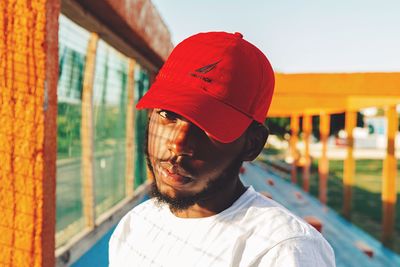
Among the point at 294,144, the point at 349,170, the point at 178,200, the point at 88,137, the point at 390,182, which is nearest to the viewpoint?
the point at 178,200

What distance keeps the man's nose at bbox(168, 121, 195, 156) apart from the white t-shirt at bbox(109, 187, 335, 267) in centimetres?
18

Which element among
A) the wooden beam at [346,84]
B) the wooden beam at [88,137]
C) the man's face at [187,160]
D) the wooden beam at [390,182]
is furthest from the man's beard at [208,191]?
the wooden beam at [390,182]

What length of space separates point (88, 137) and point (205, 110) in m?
2.26

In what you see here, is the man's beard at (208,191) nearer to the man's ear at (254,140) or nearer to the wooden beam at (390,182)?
the man's ear at (254,140)

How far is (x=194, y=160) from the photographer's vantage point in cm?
110

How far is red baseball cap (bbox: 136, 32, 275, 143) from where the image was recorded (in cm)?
111

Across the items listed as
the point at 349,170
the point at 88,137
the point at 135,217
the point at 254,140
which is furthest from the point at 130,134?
the point at 349,170

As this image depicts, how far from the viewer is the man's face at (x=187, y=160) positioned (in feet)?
3.60

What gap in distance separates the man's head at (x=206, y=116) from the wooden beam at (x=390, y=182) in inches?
290

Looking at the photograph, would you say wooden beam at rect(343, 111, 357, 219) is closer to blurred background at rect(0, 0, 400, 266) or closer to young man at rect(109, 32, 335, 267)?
blurred background at rect(0, 0, 400, 266)

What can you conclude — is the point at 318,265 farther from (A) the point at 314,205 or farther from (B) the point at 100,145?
(A) the point at 314,205

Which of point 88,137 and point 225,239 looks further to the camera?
point 88,137

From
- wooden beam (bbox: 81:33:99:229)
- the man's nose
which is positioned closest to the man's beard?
the man's nose

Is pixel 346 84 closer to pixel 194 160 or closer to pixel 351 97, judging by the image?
pixel 351 97
